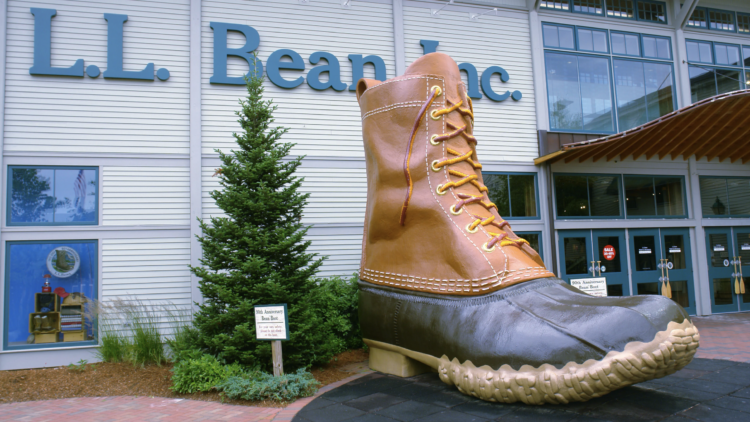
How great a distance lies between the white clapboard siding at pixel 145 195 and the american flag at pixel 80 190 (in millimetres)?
266

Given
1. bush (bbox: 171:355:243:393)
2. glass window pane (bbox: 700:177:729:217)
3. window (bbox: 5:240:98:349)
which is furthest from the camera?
glass window pane (bbox: 700:177:729:217)

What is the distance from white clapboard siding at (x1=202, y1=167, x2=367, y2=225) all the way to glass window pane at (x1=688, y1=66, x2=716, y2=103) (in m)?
7.47

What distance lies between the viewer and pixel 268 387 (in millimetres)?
3707

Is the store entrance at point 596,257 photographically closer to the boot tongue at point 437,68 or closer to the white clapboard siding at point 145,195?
the boot tongue at point 437,68

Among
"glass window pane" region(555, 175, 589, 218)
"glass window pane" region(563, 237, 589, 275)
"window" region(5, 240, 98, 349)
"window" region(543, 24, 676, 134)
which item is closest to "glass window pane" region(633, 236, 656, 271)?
"glass window pane" region(563, 237, 589, 275)

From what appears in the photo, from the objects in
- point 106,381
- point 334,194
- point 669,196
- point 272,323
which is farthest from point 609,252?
point 106,381

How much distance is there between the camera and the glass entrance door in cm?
855

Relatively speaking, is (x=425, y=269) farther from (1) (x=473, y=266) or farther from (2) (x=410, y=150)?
(2) (x=410, y=150)

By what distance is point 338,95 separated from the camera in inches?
297

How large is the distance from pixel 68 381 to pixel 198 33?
16.5 ft

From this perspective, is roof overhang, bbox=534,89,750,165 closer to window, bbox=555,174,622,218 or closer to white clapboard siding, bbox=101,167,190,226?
window, bbox=555,174,622,218

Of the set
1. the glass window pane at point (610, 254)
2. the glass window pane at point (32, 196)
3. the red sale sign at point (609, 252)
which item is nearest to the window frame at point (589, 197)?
the glass window pane at point (610, 254)

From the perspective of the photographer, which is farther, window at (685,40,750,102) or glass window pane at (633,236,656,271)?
window at (685,40,750,102)

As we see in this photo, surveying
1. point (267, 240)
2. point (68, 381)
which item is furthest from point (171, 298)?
point (267, 240)
